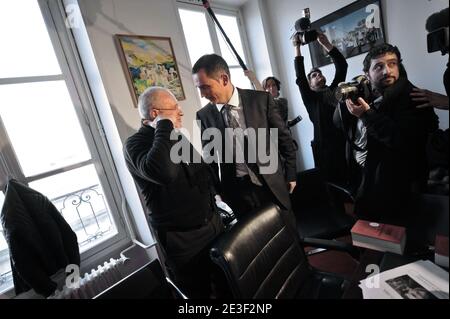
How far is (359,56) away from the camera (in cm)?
227

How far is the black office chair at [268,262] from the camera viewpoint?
0.73m

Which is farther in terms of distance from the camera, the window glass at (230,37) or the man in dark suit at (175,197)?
the window glass at (230,37)

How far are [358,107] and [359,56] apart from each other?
218cm

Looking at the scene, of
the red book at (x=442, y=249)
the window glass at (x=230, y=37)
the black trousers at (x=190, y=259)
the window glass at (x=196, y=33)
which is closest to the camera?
the red book at (x=442, y=249)

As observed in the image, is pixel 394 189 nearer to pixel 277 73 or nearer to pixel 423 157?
pixel 423 157

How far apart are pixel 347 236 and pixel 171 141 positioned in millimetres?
1314

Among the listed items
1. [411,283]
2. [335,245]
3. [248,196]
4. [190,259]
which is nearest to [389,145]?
[411,283]

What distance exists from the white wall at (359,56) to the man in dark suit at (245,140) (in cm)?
71

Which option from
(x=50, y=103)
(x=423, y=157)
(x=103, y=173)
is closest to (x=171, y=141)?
(x=423, y=157)

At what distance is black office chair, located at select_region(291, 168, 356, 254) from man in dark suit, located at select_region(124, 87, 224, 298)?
73 cm

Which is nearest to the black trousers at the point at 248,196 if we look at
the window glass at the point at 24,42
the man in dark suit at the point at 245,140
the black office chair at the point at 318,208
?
the man in dark suit at the point at 245,140

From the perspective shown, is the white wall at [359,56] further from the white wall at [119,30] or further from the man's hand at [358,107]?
the white wall at [119,30]

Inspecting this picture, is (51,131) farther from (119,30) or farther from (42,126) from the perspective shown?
(119,30)

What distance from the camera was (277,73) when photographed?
2.97m
